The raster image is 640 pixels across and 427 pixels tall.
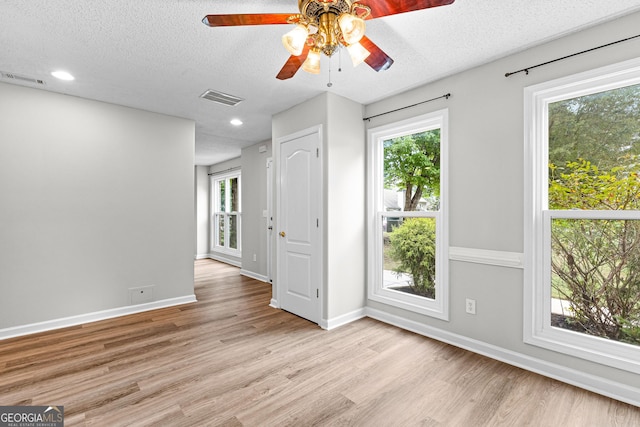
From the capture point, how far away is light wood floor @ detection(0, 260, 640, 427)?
1.77 m

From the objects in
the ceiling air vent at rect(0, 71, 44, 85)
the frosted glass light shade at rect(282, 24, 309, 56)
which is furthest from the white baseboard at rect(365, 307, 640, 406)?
the ceiling air vent at rect(0, 71, 44, 85)

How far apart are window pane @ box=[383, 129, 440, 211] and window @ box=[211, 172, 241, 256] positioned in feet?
14.4

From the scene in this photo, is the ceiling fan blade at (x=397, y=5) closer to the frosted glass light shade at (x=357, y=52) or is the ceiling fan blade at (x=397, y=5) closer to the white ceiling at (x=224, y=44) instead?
the frosted glass light shade at (x=357, y=52)

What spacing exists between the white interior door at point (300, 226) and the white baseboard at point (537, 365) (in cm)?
108

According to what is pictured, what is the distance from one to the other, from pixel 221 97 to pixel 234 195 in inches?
160

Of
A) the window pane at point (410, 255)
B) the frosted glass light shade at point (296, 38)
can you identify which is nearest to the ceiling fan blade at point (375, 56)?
the frosted glass light shade at point (296, 38)

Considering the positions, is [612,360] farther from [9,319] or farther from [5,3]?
[9,319]

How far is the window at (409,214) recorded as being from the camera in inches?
114

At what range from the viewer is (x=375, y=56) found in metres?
1.72

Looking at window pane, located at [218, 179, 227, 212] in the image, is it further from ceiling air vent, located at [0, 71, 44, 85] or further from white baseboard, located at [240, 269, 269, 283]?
ceiling air vent, located at [0, 71, 44, 85]

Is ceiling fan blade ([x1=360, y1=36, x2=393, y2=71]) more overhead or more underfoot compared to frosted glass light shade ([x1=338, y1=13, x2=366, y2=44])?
more overhead

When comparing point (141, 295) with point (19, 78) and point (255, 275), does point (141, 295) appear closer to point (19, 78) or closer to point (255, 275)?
point (255, 275)

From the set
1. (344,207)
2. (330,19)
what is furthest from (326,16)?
(344,207)

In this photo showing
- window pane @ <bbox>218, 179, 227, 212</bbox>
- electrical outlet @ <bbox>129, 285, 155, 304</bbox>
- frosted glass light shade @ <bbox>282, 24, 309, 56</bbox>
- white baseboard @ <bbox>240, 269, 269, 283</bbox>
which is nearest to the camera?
frosted glass light shade @ <bbox>282, 24, 309, 56</bbox>
